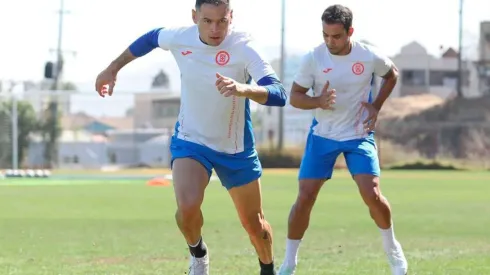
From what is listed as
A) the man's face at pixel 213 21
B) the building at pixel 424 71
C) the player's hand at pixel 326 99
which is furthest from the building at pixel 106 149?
the man's face at pixel 213 21

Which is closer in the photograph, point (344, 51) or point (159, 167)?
point (344, 51)

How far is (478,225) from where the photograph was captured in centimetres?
1834

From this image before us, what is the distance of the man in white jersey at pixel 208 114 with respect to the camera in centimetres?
914

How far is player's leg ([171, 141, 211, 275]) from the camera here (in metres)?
9.13

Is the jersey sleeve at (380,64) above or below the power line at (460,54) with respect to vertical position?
below

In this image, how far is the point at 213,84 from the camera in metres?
9.29

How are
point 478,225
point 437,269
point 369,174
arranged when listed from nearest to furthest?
point 369,174, point 437,269, point 478,225

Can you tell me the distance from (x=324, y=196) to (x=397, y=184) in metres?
8.85

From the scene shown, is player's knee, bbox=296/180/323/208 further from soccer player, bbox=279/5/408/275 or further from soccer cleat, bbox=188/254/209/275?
soccer cleat, bbox=188/254/209/275

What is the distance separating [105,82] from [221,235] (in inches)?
276

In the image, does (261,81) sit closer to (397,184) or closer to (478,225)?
(478,225)

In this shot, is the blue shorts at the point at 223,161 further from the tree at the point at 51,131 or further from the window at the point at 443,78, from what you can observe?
the window at the point at 443,78

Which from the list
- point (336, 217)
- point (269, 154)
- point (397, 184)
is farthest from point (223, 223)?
point (269, 154)

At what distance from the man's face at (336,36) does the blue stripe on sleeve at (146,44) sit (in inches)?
58.9
